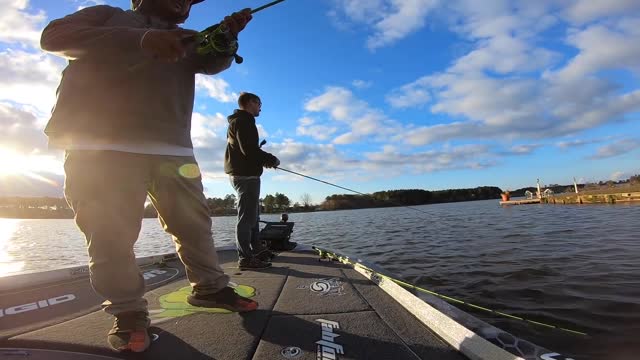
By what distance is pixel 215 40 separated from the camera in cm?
243

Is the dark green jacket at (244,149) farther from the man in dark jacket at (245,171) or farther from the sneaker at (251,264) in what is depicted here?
the sneaker at (251,264)

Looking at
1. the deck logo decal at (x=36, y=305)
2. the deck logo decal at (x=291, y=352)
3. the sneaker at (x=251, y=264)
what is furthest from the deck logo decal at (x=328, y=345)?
the deck logo decal at (x=36, y=305)

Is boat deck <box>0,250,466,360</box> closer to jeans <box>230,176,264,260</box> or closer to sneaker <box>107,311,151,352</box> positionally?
sneaker <box>107,311,151,352</box>

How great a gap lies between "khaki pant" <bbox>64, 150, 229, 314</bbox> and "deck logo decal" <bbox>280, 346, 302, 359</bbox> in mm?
984

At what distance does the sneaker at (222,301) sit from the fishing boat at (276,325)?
8 centimetres

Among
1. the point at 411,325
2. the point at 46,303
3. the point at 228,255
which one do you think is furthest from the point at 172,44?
the point at 228,255

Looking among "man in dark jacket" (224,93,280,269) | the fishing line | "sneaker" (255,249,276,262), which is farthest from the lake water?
"man in dark jacket" (224,93,280,269)

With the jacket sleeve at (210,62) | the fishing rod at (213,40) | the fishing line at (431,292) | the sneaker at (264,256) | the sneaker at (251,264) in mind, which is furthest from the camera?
the sneaker at (264,256)

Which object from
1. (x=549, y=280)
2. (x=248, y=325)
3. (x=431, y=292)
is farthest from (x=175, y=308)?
(x=549, y=280)

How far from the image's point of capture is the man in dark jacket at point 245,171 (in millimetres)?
5223

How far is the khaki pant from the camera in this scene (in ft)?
7.32

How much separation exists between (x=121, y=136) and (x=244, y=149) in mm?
2875

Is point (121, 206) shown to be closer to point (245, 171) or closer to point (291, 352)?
point (291, 352)

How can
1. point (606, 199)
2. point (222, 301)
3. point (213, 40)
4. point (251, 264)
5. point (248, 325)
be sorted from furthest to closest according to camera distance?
point (606, 199) < point (251, 264) < point (222, 301) < point (248, 325) < point (213, 40)
